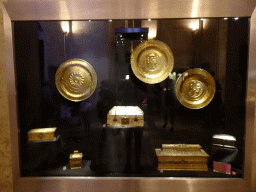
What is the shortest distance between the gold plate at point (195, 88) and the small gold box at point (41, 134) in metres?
1.68

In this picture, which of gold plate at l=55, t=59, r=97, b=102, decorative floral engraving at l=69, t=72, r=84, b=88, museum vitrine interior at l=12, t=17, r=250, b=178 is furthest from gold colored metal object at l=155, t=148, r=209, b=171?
decorative floral engraving at l=69, t=72, r=84, b=88

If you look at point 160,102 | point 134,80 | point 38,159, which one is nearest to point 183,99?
point 160,102

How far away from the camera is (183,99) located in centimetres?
212

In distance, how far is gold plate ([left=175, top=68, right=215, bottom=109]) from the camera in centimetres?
210

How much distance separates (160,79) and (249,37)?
111cm

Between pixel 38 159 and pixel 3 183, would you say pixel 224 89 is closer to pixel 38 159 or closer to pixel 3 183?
pixel 38 159

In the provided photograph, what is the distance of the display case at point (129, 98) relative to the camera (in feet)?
6.62

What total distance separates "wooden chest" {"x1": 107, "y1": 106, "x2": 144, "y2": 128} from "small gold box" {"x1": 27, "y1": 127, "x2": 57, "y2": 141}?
0.75m

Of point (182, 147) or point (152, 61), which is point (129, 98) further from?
point (182, 147)

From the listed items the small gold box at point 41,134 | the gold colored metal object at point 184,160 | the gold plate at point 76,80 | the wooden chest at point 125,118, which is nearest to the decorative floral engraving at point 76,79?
the gold plate at point 76,80

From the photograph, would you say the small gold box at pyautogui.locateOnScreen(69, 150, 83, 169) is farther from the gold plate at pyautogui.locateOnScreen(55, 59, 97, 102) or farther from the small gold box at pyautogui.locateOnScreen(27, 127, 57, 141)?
the gold plate at pyautogui.locateOnScreen(55, 59, 97, 102)

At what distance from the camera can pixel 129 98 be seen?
6.99 ft

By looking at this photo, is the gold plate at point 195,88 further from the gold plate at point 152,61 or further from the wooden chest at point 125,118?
the wooden chest at point 125,118

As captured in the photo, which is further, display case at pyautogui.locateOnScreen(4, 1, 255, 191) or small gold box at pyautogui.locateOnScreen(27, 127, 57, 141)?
small gold box at pyautogui.locateOnScreen(27, 127, 57, 141)
